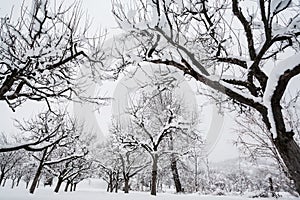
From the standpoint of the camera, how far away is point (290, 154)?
10.9 ft

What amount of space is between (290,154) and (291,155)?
0.06ft

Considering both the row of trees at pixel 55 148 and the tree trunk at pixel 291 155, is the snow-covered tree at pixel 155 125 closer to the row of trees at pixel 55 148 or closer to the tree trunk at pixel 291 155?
the row of trees at pixel 55 148

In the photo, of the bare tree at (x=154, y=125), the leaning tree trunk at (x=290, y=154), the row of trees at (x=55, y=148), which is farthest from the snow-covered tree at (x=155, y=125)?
the leaning tree trunk at (x=290, y=154)

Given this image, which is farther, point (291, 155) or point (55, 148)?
point (55, 148)

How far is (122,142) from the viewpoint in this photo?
13.4m

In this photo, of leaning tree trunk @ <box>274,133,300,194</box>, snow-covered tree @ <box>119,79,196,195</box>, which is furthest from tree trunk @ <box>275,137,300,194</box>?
snow-covered tree @ <box>119,79,196,195</box>

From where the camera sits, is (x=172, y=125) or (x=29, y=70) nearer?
(x=29, y=70)

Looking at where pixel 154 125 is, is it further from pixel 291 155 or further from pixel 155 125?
pixel 291 155

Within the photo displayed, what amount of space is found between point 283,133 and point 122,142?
10884 mm

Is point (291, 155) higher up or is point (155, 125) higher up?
point (155, 125)

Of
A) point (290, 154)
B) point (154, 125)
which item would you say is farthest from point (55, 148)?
point (290, 154)

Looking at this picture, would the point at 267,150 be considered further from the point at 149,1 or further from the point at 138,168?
the point at 138,168

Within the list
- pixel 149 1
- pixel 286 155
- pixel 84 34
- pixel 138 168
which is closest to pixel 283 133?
pixel 286 155

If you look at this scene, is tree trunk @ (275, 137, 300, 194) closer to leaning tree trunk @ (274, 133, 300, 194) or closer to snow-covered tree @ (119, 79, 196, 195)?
Result: leaning tree trunk @ (274, 133, 300, 194)
